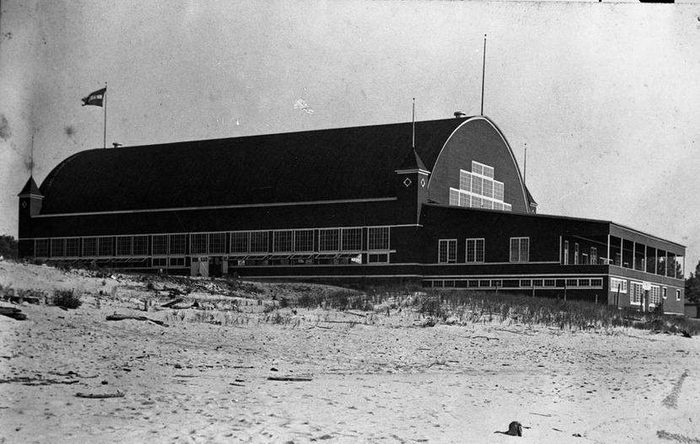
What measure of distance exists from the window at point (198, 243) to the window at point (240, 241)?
1982mm

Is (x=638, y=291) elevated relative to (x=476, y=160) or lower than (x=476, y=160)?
lower

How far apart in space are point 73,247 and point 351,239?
19345 millimetres

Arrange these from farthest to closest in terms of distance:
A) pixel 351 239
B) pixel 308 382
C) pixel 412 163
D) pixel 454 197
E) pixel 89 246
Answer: pixel 89 246 < pixel 454 197 < pixel 351 239 < pixel 412 163 < pixel 308 382

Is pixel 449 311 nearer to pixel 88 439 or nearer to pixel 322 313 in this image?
pixel 322 313

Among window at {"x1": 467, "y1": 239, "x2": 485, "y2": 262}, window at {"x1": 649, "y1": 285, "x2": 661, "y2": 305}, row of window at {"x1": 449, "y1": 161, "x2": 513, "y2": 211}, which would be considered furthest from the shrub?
window at {"x1": 649, "y1": 285, "x2": 661, "y2": 305}

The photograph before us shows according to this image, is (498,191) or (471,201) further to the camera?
(498,191)

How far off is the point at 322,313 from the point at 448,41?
9313 millimetres

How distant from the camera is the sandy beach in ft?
37.8

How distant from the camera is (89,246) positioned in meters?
58.6

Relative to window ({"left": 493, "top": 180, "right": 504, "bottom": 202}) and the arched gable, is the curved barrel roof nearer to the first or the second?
the arched gable

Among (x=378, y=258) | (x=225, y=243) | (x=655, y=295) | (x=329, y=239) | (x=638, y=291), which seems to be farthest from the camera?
(x=225, y=243)

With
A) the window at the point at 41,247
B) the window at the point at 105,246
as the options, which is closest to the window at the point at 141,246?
the window at the point at 105,246

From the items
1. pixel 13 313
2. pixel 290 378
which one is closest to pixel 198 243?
pixel 13 313

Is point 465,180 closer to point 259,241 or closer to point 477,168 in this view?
point 477,168
